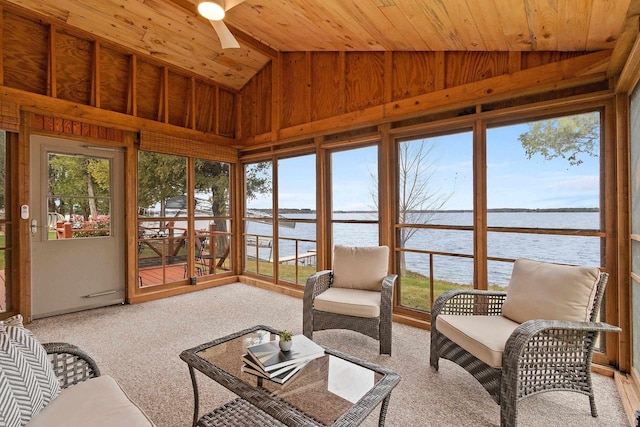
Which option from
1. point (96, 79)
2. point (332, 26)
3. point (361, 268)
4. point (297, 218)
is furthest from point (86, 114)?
point (361, 268)

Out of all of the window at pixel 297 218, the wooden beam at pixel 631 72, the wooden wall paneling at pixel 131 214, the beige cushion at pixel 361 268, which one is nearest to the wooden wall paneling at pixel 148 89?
the wooden wall paneling at pixel 131 214

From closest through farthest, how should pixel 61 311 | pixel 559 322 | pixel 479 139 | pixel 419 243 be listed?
pixel 559 322 < pixel 479 139 < pixel 419 243 < pixel 61 311

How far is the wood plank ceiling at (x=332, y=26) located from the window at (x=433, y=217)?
1004mm

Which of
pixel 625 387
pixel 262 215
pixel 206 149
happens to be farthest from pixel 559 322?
pixel 206 149

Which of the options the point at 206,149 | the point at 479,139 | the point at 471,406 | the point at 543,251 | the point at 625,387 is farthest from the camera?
the point at 206,149

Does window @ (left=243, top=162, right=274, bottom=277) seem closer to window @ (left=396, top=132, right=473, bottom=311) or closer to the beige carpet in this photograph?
the beige carpet

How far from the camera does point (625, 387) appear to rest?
7.13 ft

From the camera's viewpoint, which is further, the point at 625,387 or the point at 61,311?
the point at 61,311

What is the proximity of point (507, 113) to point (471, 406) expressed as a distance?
8.20 feet

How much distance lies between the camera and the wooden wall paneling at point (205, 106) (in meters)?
5.07

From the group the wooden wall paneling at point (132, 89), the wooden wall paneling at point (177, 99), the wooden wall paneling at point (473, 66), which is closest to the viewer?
the wooden wall paneling at point (473, 66)

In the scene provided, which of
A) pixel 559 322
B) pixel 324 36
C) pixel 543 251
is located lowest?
pixel 559 322

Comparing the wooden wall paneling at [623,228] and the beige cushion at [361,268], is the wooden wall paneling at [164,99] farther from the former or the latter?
the wooden wall paneling at [623,228]

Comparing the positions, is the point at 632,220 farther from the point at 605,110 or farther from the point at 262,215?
the point at 262,215
